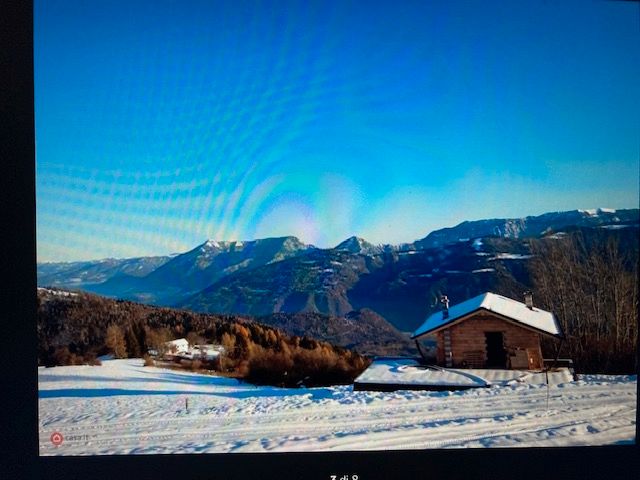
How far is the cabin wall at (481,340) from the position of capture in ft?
7.95

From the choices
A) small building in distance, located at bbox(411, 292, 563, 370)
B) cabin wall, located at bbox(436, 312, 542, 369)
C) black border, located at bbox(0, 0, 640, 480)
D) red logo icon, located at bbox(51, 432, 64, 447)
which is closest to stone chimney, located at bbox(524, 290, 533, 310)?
small building in distance, located at bbox(411, 292, 563, 370)

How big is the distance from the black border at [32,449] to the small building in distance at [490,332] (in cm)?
43

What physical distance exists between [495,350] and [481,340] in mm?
84

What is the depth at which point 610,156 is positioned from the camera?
2375 millimetres

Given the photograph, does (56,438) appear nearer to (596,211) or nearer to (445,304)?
(445,304)

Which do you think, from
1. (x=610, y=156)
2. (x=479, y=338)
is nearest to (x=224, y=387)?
(x=479, y=338)

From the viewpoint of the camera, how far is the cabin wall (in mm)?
2424

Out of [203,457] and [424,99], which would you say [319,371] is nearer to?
[203,457]

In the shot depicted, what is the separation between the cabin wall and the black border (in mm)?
439

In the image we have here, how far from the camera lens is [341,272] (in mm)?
2521

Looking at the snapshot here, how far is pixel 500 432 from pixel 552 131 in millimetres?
1505

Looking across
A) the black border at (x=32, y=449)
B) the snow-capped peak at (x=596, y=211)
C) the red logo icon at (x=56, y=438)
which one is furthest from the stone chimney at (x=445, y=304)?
the red logo icon at (x=56, y=438)

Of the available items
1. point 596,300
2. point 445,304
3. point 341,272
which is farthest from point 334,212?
point 596,300

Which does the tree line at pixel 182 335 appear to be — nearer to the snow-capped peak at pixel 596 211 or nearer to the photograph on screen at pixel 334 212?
the photograph on screen at pixel 334 212
